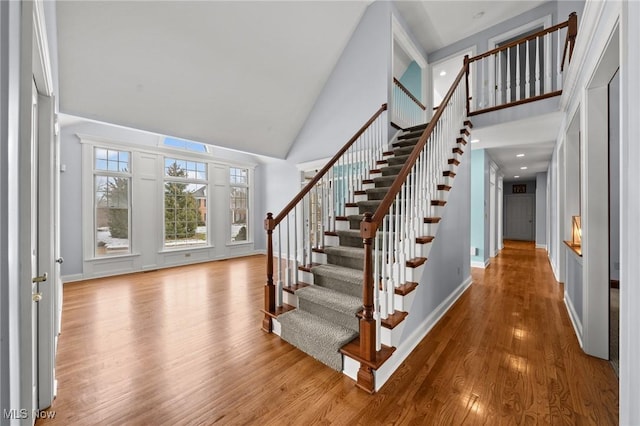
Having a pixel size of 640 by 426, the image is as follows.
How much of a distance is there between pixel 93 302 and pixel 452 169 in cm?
493

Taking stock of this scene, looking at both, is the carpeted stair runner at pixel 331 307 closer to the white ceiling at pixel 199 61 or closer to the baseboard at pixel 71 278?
the white ceiling at pixel 199 61

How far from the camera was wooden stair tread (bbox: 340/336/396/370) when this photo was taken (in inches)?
70.9

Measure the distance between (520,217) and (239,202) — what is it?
10267mm

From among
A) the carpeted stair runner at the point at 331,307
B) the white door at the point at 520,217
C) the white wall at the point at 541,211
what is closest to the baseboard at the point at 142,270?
the carpeted stair runner at the point at 331,307

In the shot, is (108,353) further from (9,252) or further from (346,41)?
(346,41)

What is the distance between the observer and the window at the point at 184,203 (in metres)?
5.79

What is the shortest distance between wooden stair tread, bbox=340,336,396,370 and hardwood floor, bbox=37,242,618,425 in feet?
0.64

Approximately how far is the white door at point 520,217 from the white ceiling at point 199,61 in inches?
363

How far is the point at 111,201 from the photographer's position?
199 inches

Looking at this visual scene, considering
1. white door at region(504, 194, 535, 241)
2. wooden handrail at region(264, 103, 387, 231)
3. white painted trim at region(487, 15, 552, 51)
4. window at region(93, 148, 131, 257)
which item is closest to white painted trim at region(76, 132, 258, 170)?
window at region(93, 148, 131, 257)

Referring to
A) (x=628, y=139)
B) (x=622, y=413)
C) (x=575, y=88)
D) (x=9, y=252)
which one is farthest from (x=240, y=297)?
(x=575, y=88)

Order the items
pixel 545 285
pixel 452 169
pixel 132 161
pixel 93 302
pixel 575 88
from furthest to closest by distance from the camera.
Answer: pixel 132 161 → pixel 545 285 → pixel 93 302 → pixel 452 169 → pixel 575 88

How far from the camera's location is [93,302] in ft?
11.5

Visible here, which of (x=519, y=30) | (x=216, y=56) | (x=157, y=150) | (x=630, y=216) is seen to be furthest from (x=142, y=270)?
(x=519, y=30)
